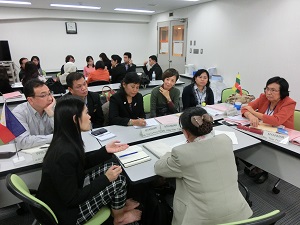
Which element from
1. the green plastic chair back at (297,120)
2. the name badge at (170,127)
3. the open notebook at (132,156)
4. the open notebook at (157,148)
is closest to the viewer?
the open notebook at (132,156)

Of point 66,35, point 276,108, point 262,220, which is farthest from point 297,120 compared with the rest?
point 66,35

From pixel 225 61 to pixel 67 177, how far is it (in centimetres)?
486

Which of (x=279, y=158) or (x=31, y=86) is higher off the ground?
(x=31, y=86)

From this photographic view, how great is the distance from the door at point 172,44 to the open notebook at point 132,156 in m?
5.34

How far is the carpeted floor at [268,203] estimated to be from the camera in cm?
186

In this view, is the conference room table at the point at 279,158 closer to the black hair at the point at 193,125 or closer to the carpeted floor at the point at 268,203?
the carpeted floor at the point at 268,203

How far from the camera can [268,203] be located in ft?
6.78

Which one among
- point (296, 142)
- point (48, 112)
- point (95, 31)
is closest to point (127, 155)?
point (48, 112)

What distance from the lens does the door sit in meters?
6.41

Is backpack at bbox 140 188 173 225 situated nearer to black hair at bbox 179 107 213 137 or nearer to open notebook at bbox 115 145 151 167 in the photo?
open notebook at bbox 115 145 151 167

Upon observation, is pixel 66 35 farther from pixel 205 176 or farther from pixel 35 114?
pixel 205 176

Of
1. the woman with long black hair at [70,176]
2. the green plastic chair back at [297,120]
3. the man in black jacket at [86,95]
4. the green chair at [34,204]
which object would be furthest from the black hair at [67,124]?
the green plastic chair back at [297,120]

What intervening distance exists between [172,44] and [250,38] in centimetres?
294

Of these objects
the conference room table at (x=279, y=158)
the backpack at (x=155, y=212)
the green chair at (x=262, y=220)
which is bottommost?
the backpack at (x=155, y=212)
